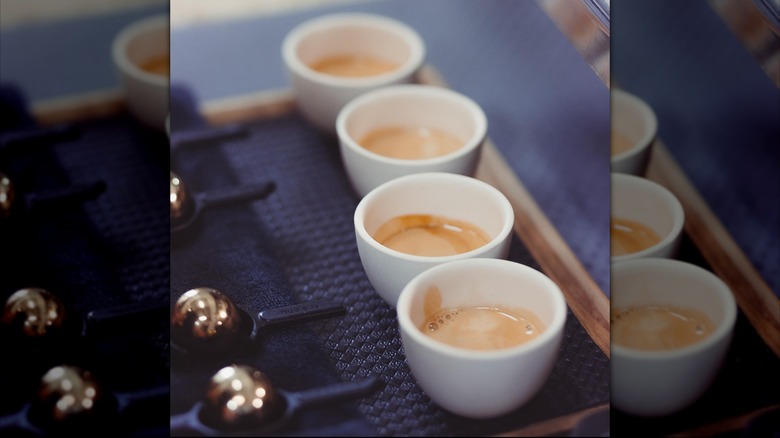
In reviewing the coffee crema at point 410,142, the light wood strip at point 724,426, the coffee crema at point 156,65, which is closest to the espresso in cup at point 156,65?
the coffee crema at point 156,65

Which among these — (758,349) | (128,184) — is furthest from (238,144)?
(758,349)

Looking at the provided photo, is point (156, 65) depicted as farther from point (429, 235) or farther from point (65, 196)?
point (429, 235)

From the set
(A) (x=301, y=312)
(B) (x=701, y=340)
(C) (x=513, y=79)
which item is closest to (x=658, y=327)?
(B) (x=701, y=340)

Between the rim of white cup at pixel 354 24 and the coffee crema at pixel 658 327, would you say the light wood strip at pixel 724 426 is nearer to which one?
the coffee crema at pixel 658 327

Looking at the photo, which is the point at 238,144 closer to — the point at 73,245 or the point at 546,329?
the point at 73,245

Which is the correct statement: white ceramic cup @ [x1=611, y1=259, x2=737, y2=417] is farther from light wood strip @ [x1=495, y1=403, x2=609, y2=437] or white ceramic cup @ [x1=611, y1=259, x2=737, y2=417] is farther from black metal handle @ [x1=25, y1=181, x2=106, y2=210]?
black metal handle @ [x1=25, y1=181, x2=106, y2=210]
